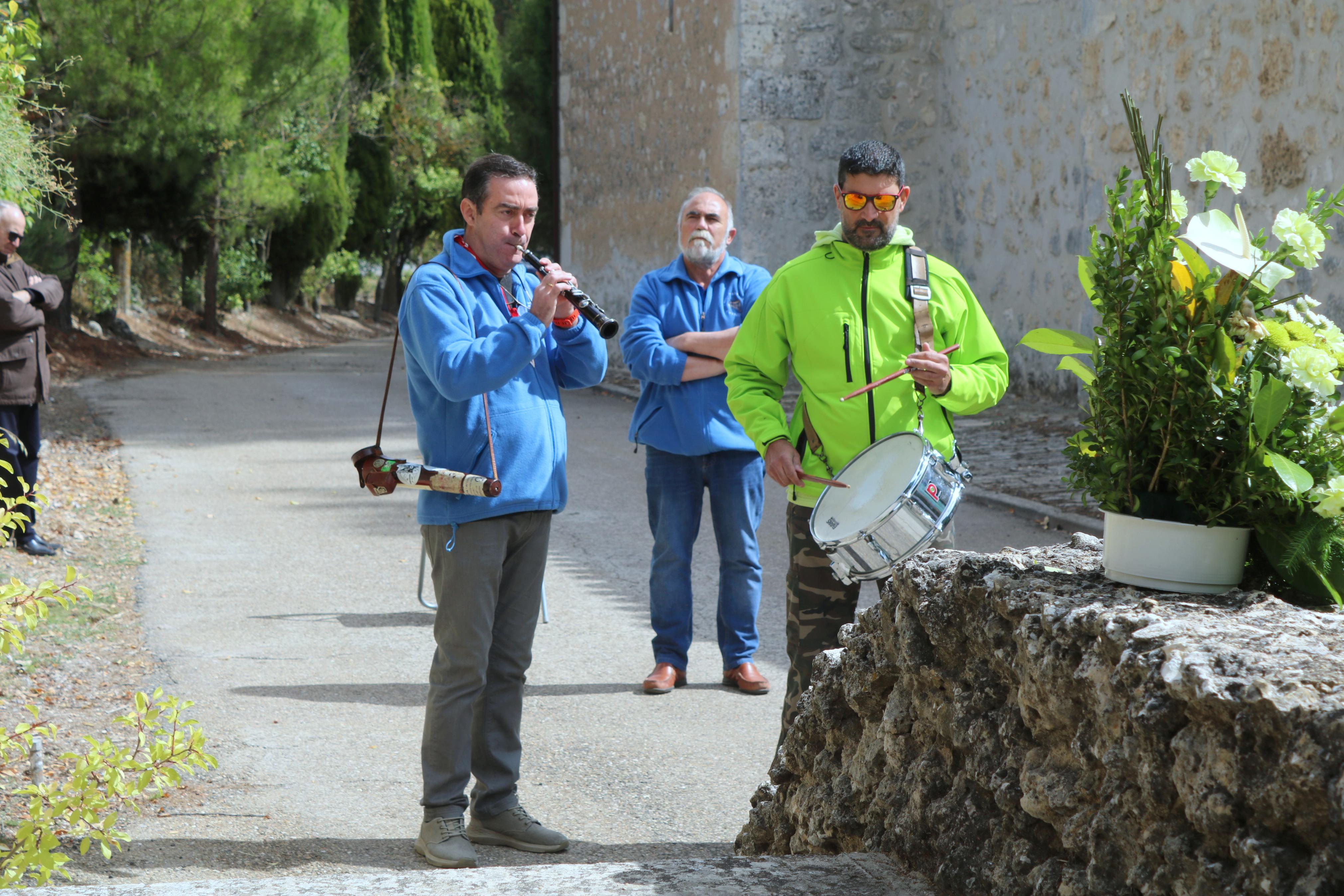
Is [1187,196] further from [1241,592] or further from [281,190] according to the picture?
[281,190]

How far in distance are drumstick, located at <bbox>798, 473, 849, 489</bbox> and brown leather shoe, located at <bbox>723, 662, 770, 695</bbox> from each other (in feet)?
4.99

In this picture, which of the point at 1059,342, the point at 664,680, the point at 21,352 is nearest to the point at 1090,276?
the point at 1059,342

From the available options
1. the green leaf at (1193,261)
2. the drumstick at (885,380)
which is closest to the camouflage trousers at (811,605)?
the drumstick at (885,380)

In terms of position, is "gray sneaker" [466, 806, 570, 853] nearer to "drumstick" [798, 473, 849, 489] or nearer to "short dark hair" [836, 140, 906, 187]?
"drumstick" [798, 473, 849, 489]

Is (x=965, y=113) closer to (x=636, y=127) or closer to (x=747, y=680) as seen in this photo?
(x=636, y=127)

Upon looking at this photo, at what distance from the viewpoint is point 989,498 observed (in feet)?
29.6

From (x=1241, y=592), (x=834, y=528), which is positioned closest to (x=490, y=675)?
(x=834, y=528)

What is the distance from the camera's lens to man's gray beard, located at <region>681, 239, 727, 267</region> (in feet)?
17.6

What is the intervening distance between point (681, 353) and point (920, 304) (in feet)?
4.93

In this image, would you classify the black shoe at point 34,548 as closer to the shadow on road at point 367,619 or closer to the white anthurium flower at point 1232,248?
the shadow on road at point 367,619

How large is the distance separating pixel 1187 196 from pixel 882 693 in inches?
345

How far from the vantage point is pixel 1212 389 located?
83.7 inches

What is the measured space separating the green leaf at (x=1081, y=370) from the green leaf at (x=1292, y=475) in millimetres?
349

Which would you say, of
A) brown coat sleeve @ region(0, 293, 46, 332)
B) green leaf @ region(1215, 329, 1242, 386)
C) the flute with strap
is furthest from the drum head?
brown coat sleeve @ region(0, 293, 46, 332)
